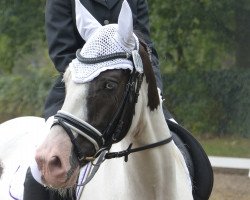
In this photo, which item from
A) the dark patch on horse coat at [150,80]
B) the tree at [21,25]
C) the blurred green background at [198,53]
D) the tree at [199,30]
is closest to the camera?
the dark patch on horse coat at [150,80]

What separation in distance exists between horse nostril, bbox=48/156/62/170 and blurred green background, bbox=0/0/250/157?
1394 cm

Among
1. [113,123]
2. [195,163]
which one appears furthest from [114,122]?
[195,163]

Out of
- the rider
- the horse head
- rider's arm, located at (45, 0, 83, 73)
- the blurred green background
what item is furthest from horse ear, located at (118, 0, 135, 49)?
the blurred green background

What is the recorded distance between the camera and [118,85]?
12.1ft

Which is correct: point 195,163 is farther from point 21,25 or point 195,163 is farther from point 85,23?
point 21,25

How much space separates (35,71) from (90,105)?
1959 cm

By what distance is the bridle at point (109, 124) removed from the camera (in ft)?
11.6

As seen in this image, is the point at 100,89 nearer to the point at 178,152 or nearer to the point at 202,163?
the point at 178,152

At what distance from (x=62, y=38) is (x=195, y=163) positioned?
1262 mm

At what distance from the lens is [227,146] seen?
17.9 metres

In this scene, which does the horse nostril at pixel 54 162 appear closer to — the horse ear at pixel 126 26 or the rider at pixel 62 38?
the horse ear at pixel 126 26

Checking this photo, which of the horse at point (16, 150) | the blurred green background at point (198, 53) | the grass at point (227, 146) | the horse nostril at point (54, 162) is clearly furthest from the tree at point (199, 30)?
the horse nostril at point (54, 162)

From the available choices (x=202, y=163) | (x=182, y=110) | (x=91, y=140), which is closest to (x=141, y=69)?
(x=91, y=140)

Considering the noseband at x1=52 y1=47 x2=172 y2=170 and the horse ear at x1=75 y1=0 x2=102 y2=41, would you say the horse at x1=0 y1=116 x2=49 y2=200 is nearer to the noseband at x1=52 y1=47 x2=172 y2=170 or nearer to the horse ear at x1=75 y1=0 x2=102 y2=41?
the horse ear at x1=75 y1=0 x2=102 y2=41
